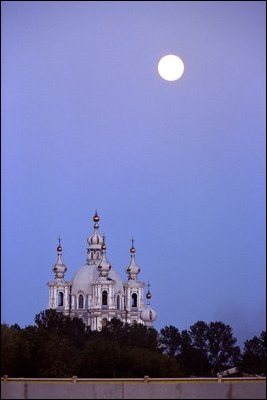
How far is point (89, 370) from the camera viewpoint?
52.1 m

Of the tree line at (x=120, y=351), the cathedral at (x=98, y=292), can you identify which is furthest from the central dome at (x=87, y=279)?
the tree line at (x=120, y=351)

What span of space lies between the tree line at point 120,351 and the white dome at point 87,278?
57.1 feet

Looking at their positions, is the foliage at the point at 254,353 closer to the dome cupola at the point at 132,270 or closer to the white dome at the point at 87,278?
the white dome at the point at 87,278

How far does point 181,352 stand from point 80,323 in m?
8.83

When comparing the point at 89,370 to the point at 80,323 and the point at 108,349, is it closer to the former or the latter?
the point at 108,349

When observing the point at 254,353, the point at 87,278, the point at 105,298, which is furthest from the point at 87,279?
the point at 254,353

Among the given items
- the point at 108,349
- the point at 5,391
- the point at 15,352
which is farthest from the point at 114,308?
the point at 5,391

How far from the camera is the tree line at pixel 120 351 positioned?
153ft

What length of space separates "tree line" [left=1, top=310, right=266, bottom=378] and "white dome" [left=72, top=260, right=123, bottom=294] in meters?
17.4

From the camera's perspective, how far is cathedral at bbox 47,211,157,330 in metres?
113

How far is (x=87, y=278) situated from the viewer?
118000mm

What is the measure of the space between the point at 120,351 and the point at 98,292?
5730 cm

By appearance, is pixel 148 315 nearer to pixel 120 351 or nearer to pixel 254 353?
pixel 254 353

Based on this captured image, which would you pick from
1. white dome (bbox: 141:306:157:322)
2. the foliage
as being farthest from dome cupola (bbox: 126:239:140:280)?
the foliage
